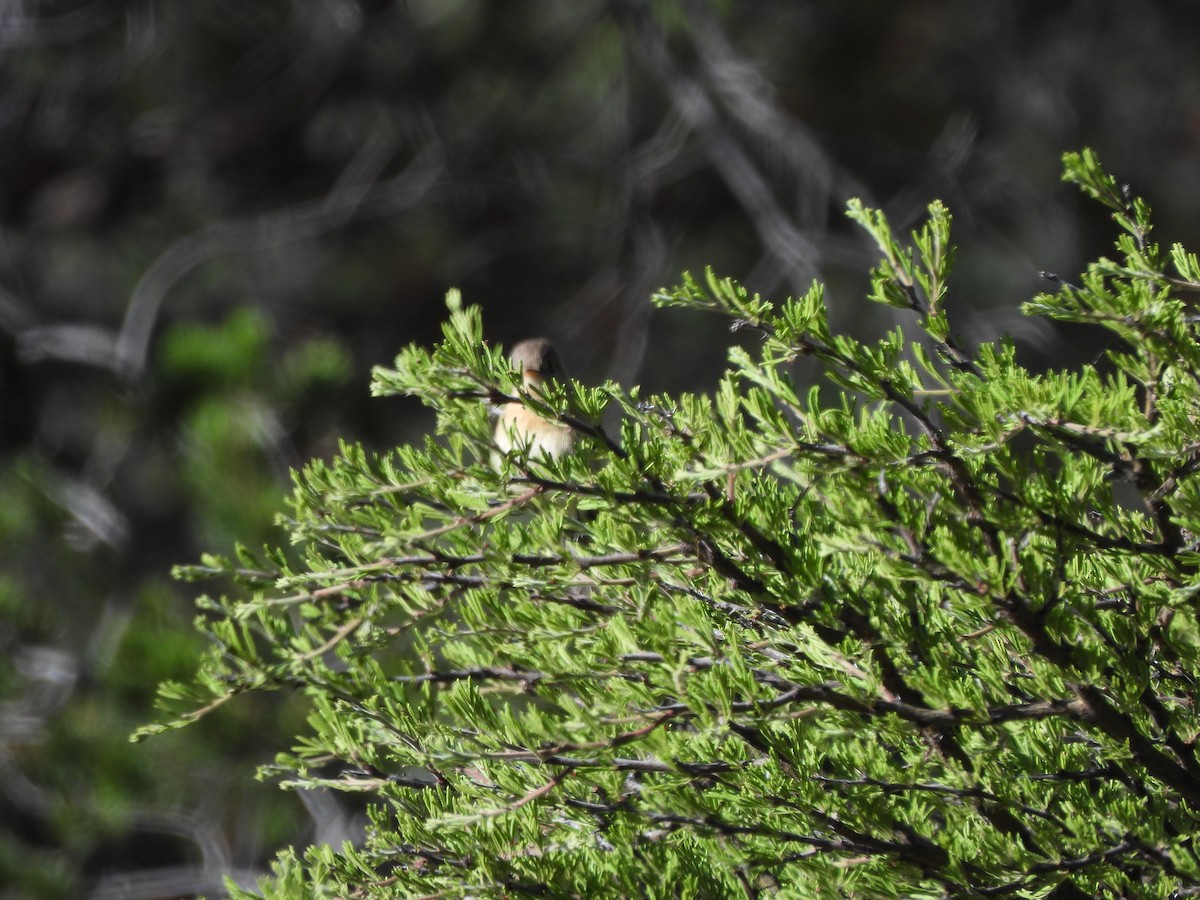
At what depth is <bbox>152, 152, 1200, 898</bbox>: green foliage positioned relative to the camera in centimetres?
75

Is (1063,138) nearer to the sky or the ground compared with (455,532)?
nearer to the sky

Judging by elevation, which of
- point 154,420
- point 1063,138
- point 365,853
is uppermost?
point 1063,138

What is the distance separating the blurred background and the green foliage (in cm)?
206

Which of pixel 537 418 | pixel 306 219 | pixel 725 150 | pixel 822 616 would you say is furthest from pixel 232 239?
pixel 822 616

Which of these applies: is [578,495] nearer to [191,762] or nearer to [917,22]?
[191,762]

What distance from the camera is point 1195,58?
5.62 metres

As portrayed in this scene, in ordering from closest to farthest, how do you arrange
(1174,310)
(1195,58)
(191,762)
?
(1174,310) → (191,762) → (1195,58)

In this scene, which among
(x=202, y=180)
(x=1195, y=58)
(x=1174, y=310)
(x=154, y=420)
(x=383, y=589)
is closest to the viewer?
(x=1174, y=310)

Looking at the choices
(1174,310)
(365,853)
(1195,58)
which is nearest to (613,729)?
(365,853)

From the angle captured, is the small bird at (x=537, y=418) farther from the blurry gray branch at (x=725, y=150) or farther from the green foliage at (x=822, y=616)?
the blurry gray branch at (x=725, y=150)

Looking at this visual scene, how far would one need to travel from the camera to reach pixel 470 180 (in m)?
4.42

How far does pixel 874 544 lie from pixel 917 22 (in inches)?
182

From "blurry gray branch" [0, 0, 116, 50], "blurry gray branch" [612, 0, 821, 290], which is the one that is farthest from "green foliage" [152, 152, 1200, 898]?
"blurry gray branch" [0, 0, 116, 50]

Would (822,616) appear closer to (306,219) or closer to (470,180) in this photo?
(306,219)
